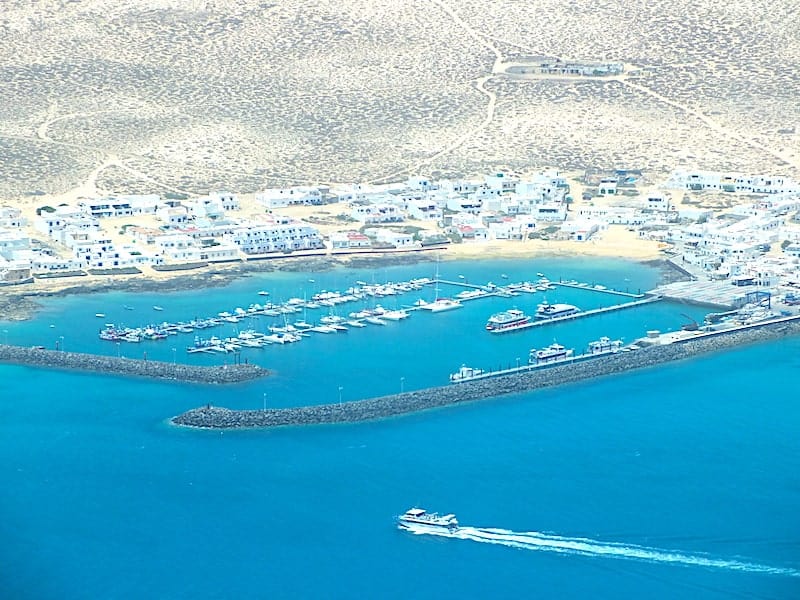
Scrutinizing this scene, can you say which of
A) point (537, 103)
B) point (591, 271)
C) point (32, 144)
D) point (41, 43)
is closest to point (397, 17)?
point (537, 103)

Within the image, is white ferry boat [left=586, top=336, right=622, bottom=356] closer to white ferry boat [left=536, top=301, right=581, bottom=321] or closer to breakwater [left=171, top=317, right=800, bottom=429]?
breakwater [left=171, top=317, right=800, bottom=429]

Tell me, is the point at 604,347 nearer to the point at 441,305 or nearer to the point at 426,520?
the point at 441,305

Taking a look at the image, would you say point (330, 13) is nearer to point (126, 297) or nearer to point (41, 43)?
point (41, 43)

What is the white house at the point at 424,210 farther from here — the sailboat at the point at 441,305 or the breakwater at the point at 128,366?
the breakwater at the point at 128,366

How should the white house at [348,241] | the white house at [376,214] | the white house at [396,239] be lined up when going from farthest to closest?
the white house at [376,214]
the white house at [396,239]
the white house at [348,241]

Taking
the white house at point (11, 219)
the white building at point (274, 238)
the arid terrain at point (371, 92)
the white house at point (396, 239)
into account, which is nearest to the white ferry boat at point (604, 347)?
the white house at point (396, 239)

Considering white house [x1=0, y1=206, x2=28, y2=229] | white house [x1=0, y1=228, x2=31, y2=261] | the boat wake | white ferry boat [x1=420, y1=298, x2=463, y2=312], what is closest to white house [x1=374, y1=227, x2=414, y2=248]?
white ferry boat [x1=420, y1=298, x2=463, y2=312]
